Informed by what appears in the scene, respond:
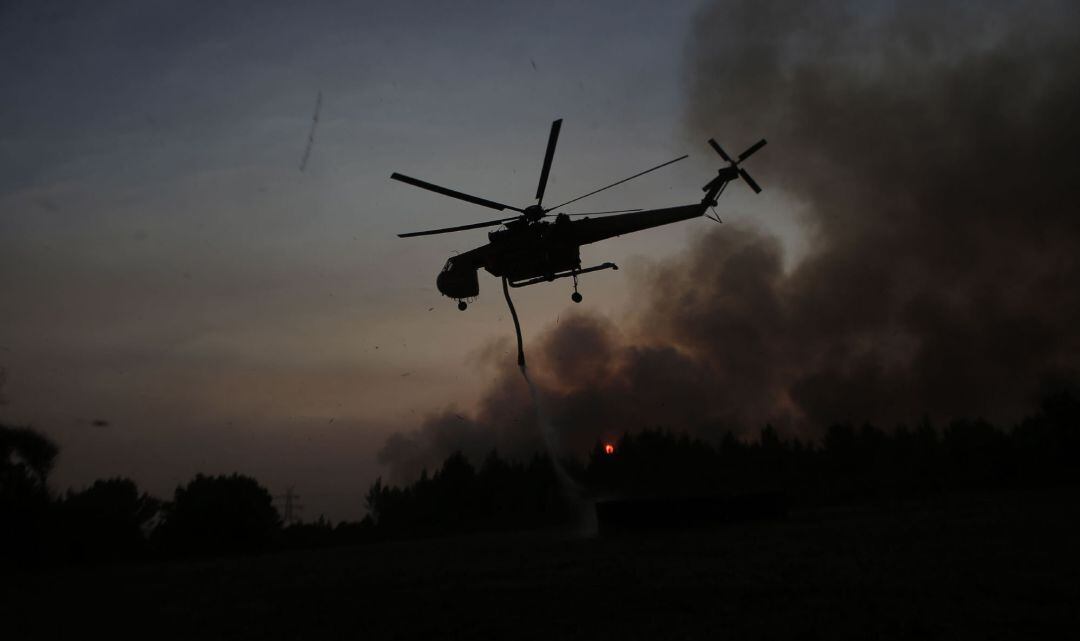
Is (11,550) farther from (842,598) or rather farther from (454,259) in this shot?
(842,598)

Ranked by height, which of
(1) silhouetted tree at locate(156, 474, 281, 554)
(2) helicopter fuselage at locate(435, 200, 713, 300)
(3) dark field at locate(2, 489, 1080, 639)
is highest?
(2) helicopter fuselage at locate(435, 200, 713, 300)

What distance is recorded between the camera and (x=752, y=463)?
11381 cm

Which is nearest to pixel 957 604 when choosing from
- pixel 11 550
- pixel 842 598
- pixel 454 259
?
pixel 842 598

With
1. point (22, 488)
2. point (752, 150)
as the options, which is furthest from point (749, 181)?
point (22, 488)

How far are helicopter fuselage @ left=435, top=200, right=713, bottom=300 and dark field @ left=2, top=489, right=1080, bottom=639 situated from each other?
976 cm

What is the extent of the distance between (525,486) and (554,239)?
75770mm

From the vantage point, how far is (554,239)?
23.8 metres

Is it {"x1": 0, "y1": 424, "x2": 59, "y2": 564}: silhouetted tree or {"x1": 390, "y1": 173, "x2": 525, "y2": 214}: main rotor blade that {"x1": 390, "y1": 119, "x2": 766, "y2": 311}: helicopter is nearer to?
{"x1": 390, "y1": 173, "x2": 525, "y2": 214}: main rotor blade

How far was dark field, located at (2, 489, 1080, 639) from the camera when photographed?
11242 millimetres

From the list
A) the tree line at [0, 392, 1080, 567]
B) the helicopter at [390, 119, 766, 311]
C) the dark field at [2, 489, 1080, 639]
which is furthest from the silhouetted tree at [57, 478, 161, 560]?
the helicopter at [390, 119, 766, 311]

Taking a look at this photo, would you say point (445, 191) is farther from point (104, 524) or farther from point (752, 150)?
point (104, 524)

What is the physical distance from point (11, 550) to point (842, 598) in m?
29.8

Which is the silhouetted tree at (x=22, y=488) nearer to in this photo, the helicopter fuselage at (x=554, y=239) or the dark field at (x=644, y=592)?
the dark field at (x=644, y=592)

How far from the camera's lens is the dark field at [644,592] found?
1124cm
